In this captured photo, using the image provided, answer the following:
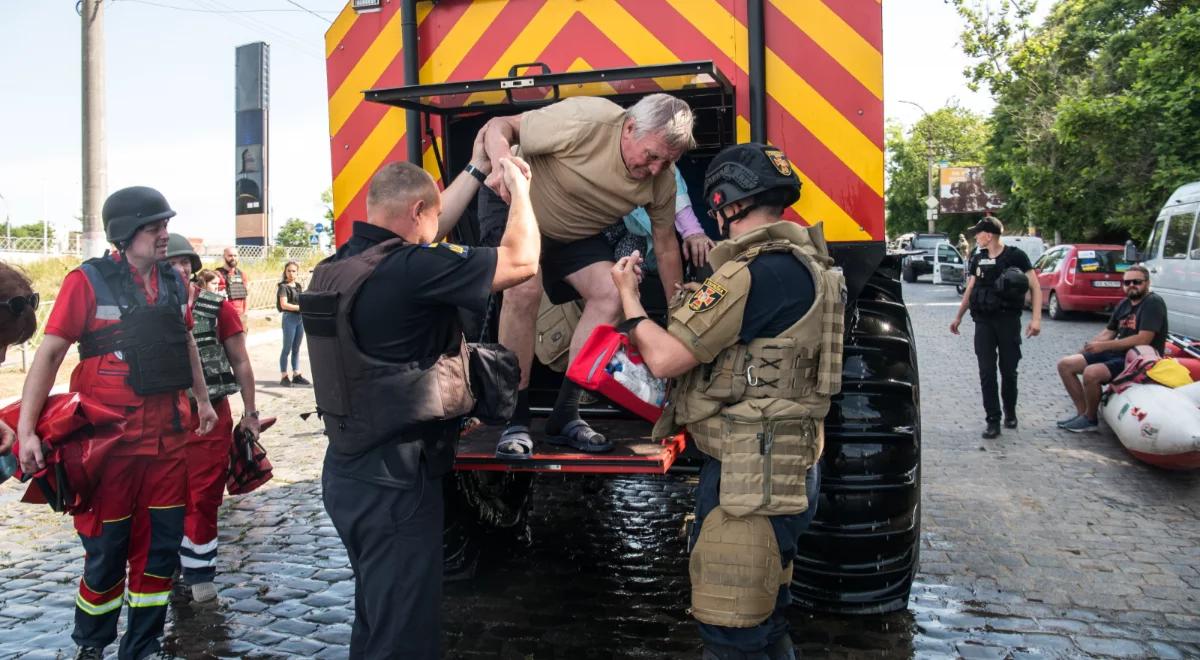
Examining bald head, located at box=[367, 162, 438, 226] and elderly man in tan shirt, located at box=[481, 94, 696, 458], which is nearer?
bald head, located at box=[367, 162, 438, 226]

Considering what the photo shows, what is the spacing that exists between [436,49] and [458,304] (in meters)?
1.83

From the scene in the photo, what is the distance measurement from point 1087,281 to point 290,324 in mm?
13418

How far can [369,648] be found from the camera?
288 cm

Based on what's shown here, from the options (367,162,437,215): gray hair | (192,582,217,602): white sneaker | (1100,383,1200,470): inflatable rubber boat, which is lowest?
(192,582,217,602): white sneaker

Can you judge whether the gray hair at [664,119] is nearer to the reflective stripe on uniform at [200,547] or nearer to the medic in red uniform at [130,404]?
the medic in red uniform at [130,404]

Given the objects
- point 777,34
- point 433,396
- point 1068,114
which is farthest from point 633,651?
point 1068,114

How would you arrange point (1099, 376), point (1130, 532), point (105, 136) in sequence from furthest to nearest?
point (105, 136) < point (1099, 376) < point (1130, 532)

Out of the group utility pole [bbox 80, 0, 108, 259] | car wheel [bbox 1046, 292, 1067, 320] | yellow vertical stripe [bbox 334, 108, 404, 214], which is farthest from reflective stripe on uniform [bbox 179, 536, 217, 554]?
car wheel [bbox 1046, 292, 1067, 320]

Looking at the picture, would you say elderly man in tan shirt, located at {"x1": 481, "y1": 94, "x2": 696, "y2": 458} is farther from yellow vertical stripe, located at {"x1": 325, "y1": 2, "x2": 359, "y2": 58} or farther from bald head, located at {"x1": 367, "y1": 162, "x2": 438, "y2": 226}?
yellow vertical stripe, located at {"x1": 325, "y1": 2, "x2": 359, "y2": 58}

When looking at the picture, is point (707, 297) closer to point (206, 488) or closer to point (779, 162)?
point (779, 162)

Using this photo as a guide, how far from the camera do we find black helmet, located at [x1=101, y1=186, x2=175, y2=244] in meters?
3.69

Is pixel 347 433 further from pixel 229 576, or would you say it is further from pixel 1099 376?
pixel 1099 376

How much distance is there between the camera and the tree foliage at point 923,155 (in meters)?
60.8

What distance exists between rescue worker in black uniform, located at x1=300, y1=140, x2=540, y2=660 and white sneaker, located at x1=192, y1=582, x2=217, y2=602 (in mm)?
1802
